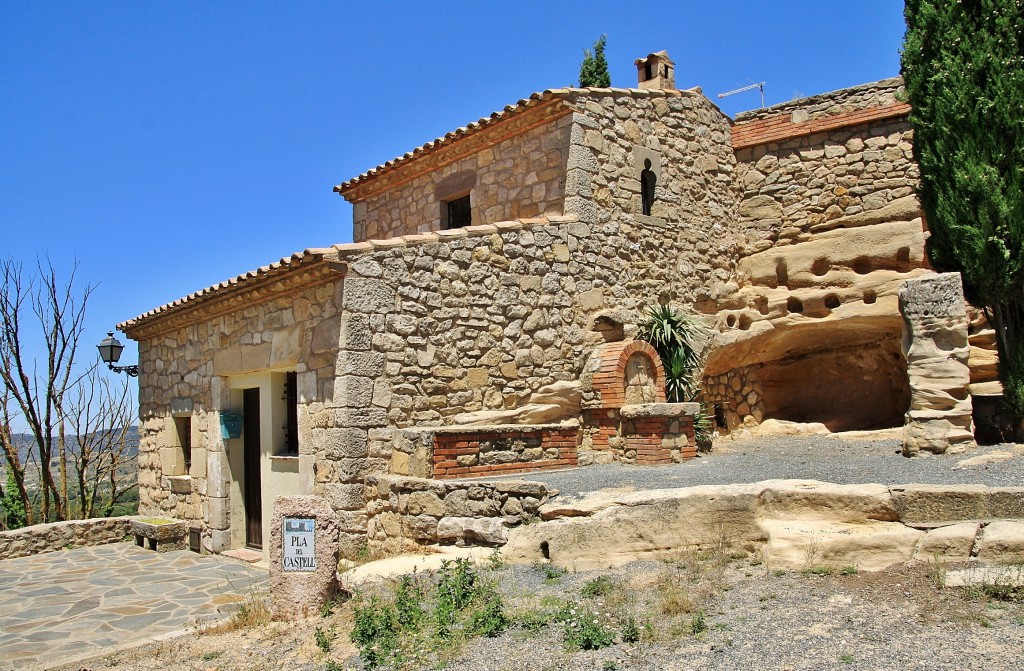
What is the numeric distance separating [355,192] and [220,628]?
958 centimetres

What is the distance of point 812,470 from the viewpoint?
7.83 meters

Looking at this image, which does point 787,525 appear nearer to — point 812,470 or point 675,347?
point 812,470

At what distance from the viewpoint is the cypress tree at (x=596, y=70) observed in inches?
633

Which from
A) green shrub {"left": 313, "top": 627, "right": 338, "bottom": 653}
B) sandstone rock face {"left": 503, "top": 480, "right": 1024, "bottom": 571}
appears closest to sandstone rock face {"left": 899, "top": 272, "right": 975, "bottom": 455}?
sandstone rock face {"left": 503, "top": 480, "right": 1024, "bottom": 571}

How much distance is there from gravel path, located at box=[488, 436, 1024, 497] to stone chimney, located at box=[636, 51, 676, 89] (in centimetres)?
608

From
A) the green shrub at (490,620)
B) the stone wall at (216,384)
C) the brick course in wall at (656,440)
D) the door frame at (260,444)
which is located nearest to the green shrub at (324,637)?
the green shrub at (490,620)

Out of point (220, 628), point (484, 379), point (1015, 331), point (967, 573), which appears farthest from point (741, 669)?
point (1015, 331)

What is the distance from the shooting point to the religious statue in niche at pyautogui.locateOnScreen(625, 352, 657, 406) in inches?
400

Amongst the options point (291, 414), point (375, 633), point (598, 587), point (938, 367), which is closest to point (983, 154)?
point (938, 367)

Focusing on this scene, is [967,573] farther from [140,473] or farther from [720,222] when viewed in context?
[140,473]

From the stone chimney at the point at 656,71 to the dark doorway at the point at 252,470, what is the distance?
25.8ft

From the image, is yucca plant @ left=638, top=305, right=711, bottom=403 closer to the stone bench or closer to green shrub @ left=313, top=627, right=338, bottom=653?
green shrub @ left=313, top=627, right=338, bottom=653

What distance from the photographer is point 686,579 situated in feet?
18.0

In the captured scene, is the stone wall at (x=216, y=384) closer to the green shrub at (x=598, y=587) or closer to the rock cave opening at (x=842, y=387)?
the green shrub at (x=598, y=587)
